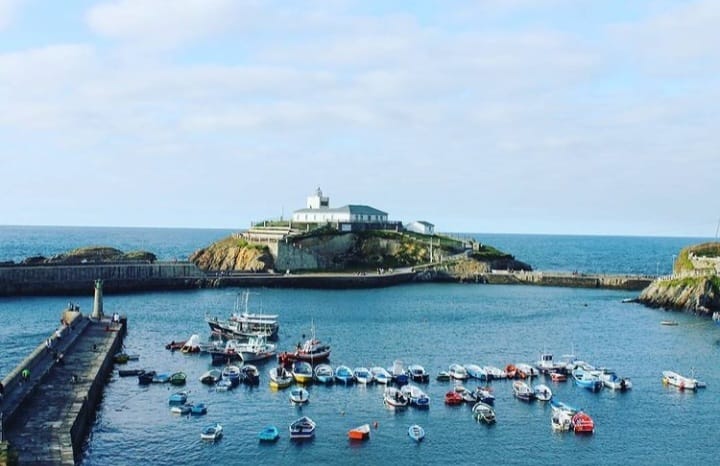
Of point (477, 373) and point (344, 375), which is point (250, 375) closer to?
point (344, 375)

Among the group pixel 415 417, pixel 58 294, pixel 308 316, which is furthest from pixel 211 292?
pixel 415 417

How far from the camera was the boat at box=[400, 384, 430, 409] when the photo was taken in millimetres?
62469

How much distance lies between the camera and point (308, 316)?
110 meters

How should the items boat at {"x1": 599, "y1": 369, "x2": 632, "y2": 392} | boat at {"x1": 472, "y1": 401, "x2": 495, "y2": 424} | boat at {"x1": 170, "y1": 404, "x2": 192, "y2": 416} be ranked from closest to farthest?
boat at {"x1": 472, "y1": 401, "x2": 495, "y2": 424} → boat at {"x1": 170, "y1": 404, "x2": 192, "y2": 416} → boat at {"x1": 599, "y1": 369, "x2": 632, "y2": 392}

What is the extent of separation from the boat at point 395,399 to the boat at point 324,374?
313 inches

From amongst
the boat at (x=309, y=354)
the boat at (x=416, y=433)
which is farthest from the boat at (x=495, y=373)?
the boat at (x=416, y=433)

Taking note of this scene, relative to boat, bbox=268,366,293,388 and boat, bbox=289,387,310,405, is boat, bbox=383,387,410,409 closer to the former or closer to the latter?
boat, bbox=289,387,310,405

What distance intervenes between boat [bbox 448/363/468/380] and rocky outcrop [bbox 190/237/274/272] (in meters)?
90.6

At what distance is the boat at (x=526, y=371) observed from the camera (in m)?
73.8

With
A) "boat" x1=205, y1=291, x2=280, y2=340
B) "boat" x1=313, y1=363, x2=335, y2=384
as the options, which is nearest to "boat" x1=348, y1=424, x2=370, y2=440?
"boat" x1=313, y1=363, x2=335, y2=384

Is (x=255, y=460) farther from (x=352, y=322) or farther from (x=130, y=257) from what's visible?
(x=130, y=257)

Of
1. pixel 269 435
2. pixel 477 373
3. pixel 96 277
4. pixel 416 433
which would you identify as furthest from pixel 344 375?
pixel 96 277

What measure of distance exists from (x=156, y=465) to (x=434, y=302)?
86.0 metres

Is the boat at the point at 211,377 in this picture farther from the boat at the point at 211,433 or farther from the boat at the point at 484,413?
the boat at the point at 484,413
